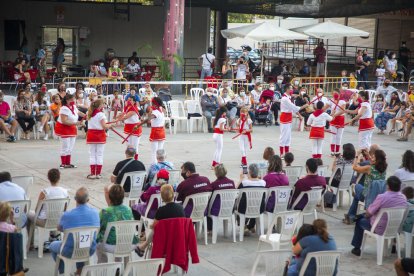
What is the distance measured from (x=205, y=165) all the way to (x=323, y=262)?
362 inches

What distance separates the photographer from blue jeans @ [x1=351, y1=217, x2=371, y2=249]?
11977 mm

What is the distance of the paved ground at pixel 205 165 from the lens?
11500 mm

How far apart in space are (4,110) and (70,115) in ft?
13.5

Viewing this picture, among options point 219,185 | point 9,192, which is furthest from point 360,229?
point 9,192

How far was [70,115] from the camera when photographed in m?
17.0

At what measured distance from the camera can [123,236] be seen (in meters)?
10.4

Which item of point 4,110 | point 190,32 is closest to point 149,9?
point 190,32

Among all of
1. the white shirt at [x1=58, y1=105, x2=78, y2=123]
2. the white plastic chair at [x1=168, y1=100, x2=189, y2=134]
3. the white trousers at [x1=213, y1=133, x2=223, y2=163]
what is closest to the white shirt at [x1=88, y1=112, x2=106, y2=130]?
the white shirt at [x1=58, y1=105, x2=78, y2=123]

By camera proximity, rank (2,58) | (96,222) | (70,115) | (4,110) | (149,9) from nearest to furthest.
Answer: (96,222), (70,115), (4,110), (2,58), (149,9)

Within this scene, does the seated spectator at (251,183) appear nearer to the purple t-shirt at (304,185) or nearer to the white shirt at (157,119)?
the purple t-shirt at (304,185)

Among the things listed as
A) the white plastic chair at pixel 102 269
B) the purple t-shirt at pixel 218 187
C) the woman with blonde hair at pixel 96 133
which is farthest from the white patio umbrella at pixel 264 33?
the white plastic chair at pixel 102 269

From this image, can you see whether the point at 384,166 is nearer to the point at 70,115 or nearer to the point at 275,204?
the point at 275,204

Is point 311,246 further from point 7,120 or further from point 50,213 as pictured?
point 7,120

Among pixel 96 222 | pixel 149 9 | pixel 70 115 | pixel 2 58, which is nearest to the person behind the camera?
pixel 96 222
